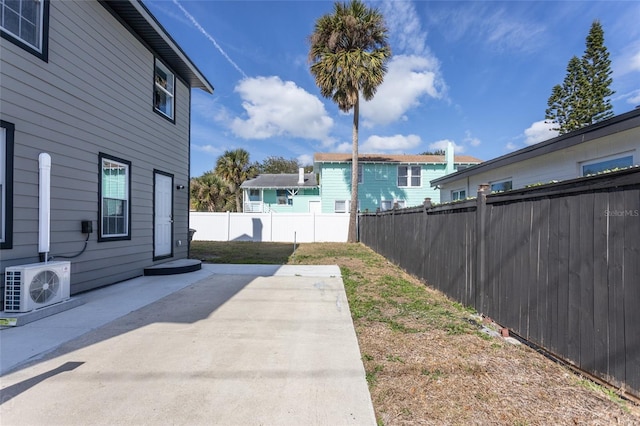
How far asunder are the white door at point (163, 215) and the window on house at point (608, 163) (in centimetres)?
898

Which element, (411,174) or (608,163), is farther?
(411,174)

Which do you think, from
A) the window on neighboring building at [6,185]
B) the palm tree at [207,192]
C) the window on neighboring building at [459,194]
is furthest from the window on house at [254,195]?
the window on neighboring building at [6,185]

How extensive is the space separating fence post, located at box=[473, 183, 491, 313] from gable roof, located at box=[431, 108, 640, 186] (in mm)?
2785

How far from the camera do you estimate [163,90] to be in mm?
7762

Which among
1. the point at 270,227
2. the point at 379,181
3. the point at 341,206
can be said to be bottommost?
the point at 270,227

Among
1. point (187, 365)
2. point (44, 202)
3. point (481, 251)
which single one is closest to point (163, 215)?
point (44, 202)

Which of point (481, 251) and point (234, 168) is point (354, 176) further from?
point (234, 168)

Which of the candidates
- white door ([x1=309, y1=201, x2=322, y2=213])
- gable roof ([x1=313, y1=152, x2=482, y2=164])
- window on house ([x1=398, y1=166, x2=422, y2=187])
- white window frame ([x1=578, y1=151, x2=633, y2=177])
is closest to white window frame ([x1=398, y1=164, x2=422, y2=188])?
window on house ([x1=398, y1=166, x2=422, y2=187])

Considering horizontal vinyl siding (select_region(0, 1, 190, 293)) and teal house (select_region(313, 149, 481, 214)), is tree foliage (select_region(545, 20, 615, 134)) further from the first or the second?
horizontal vinyl siding (select_region(0, 1, 190, 293))

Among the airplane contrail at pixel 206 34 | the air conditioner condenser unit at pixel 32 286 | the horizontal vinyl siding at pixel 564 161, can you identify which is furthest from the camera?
the airplane contrail at pixel 206 34

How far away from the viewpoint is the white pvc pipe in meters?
4.27

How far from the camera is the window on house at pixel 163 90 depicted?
7.44m

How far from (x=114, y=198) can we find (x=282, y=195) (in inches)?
701

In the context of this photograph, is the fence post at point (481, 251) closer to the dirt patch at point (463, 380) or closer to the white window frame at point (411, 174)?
the dirt patch at point (463, 380)
